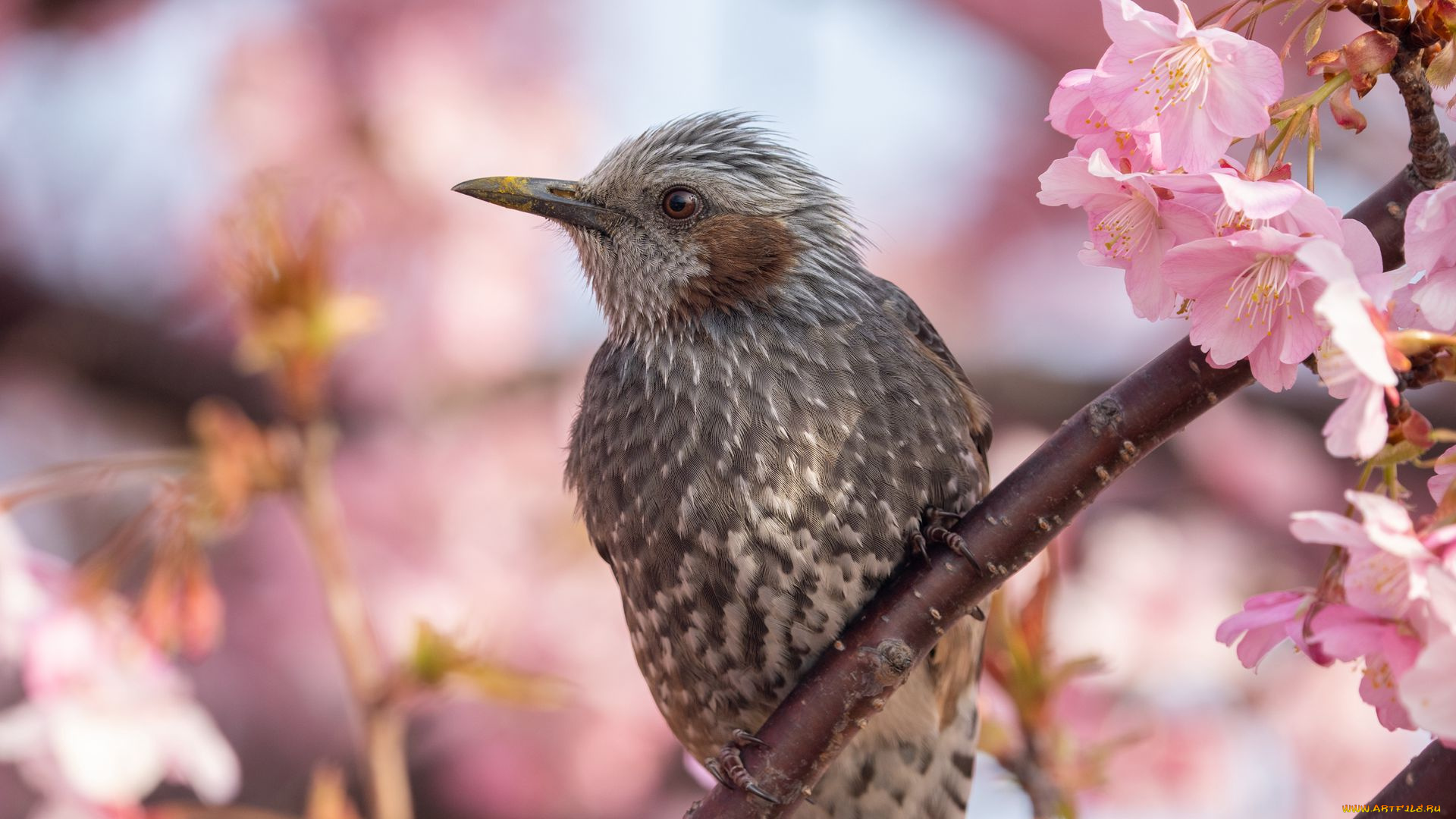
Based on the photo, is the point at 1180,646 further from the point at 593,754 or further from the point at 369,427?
the point at 369,427

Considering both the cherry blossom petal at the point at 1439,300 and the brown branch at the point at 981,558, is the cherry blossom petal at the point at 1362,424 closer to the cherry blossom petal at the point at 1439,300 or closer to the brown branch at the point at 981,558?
the cherry blossom petal at the point at 1439,300

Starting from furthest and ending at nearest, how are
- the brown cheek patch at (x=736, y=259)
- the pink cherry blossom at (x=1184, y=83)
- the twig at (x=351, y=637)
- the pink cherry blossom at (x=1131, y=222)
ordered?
the brown cheek patch at (x=736, y=259), the twig at (x=351, y=637), the pink cherry blossom at (x=1131, y=222), the pink cherry blossom at (x=1184, y=83)

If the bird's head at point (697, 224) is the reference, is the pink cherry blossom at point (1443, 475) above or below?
below

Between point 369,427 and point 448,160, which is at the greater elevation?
point 448,160

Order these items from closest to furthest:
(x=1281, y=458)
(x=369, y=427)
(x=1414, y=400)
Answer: (x=1414, y=400) < (x=1281, y=458) < (x=369, y=427)

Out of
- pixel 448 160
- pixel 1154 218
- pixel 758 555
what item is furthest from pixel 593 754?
pixel 1154 218

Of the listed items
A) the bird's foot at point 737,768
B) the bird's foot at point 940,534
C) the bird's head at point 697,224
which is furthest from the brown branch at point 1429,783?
the bird's head at point 697,224

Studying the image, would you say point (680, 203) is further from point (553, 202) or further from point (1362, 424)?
point (1362, 424)

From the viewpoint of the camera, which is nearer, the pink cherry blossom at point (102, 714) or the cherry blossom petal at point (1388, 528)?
the cherry blossom petal at point (1388, 528)

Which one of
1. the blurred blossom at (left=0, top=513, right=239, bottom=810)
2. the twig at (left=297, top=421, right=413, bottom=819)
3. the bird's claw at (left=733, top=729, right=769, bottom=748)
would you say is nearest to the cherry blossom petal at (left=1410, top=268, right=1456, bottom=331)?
the bird's claw at (left=733, top=729, right=769, bottom=748)
